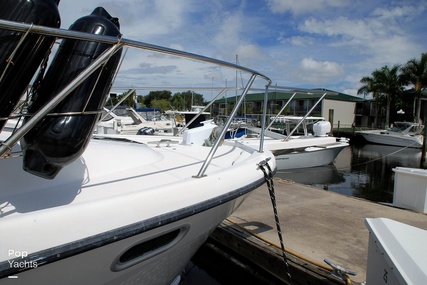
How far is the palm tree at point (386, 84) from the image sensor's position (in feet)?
119

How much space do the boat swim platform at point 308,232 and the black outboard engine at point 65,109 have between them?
248 centimetres

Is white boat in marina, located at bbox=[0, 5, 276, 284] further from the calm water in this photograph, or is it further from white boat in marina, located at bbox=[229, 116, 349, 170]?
white boat in marina, located at bbox=[229, 116, 349, 170]

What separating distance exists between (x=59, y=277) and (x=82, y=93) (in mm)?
947

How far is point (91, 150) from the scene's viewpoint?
2.58m

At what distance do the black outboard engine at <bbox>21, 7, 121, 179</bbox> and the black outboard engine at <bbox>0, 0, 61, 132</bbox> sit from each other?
103mm

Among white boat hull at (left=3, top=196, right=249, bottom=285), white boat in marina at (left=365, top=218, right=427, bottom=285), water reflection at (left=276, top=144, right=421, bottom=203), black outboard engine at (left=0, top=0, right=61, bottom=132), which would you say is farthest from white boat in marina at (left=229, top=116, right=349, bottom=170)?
black outboard engine at (left=0, top=0, right=61, bottom=132)

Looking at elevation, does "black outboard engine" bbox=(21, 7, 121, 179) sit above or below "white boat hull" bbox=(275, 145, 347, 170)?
above

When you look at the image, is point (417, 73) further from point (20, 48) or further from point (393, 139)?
point (20, 48)

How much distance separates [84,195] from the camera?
6.37ft

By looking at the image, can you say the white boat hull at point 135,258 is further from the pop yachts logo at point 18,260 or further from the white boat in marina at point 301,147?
the white boat in marina at point 301,147

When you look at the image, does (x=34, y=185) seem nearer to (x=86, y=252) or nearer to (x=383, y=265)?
(x=86, y=252)

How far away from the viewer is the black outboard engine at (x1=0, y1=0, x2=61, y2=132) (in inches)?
59.5

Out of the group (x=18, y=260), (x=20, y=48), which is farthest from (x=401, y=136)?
(x=18, y=260)

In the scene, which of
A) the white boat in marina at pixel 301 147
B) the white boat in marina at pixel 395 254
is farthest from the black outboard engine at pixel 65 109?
the white boat in marina at pixel 301 147
